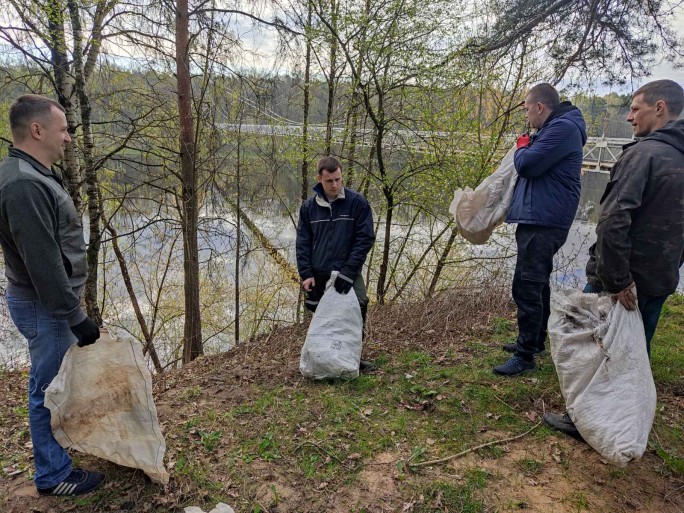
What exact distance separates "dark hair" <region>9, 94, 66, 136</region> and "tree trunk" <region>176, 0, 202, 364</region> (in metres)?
4.42

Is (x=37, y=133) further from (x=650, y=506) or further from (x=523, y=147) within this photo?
(x=650, y=506)

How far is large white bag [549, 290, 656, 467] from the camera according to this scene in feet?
7.00

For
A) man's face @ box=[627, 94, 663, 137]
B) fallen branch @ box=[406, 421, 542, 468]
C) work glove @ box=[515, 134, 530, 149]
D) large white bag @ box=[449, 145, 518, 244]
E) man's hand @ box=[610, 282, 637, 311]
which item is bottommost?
fallen branch @ box=[406, 421, 542, 468]

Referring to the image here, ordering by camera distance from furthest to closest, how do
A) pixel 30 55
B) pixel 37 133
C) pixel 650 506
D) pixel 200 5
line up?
pixel 200 5, pixel 30 55, pixel 650 506, pixel 37 133

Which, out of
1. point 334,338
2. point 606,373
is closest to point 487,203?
point 606,373

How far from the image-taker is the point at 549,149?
9.36ft

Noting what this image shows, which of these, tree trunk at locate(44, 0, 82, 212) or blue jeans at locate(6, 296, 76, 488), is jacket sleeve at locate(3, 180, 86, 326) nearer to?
blue jeans at locate(6, 296, 76, 488)

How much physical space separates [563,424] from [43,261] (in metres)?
3.17

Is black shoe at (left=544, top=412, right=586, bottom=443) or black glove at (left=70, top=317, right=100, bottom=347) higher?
black glove at (left=70, top=317, right=100, bottom=347)

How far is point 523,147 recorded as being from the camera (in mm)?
3109

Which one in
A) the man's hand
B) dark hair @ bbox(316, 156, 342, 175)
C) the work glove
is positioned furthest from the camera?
dark hair @ bbox(316, 156, 342, 175)

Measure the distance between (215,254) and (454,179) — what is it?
14.8 feet

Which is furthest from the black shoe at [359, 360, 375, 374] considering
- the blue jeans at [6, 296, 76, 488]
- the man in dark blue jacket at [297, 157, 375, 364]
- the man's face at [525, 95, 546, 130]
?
the man's face at [525, 95, 546, 130]

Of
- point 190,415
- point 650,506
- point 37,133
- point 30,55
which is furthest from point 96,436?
point 30,55
